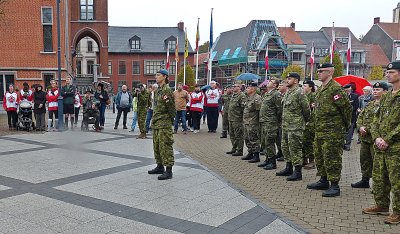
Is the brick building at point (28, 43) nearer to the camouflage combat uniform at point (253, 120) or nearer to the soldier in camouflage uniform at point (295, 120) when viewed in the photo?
the camouflage combat uniform at point (253, 120)

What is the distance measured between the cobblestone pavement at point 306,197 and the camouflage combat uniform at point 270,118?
0.59 metres

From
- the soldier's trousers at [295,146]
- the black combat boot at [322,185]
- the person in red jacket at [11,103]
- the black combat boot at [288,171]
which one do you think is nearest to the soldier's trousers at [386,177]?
the black combat boot at [322,185]

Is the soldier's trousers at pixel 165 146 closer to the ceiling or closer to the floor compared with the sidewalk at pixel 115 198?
closer to the ceiling

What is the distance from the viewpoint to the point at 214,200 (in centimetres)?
595

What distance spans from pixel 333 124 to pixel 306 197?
4.31 ft

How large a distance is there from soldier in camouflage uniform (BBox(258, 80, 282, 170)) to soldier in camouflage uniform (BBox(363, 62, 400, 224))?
120 inches

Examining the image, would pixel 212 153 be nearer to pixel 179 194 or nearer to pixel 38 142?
pixel 179 194

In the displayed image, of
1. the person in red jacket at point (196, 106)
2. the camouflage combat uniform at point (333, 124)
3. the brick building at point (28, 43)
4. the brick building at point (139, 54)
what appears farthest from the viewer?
the brick building at point (139, 54)

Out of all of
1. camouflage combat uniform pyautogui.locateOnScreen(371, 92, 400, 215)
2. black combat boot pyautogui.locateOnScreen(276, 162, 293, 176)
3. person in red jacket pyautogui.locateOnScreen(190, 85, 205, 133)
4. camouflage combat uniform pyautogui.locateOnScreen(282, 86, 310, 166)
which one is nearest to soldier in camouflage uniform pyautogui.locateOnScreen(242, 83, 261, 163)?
black combat boot pyautogui.locateOnScreen(276, 162, 293, 176)

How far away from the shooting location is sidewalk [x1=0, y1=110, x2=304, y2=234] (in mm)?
4797

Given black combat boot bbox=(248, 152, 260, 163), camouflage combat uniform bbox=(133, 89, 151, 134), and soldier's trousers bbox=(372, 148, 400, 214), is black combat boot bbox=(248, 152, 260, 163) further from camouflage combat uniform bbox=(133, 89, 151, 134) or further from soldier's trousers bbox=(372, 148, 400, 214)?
camouflage combat uniform bbox=(133, 89, 151, 134)

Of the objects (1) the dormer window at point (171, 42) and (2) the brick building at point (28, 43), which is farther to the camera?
(1) the dormer window at point (171, 42)

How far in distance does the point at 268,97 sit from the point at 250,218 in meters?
3.88

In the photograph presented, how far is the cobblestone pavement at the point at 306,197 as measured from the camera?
4.96m
